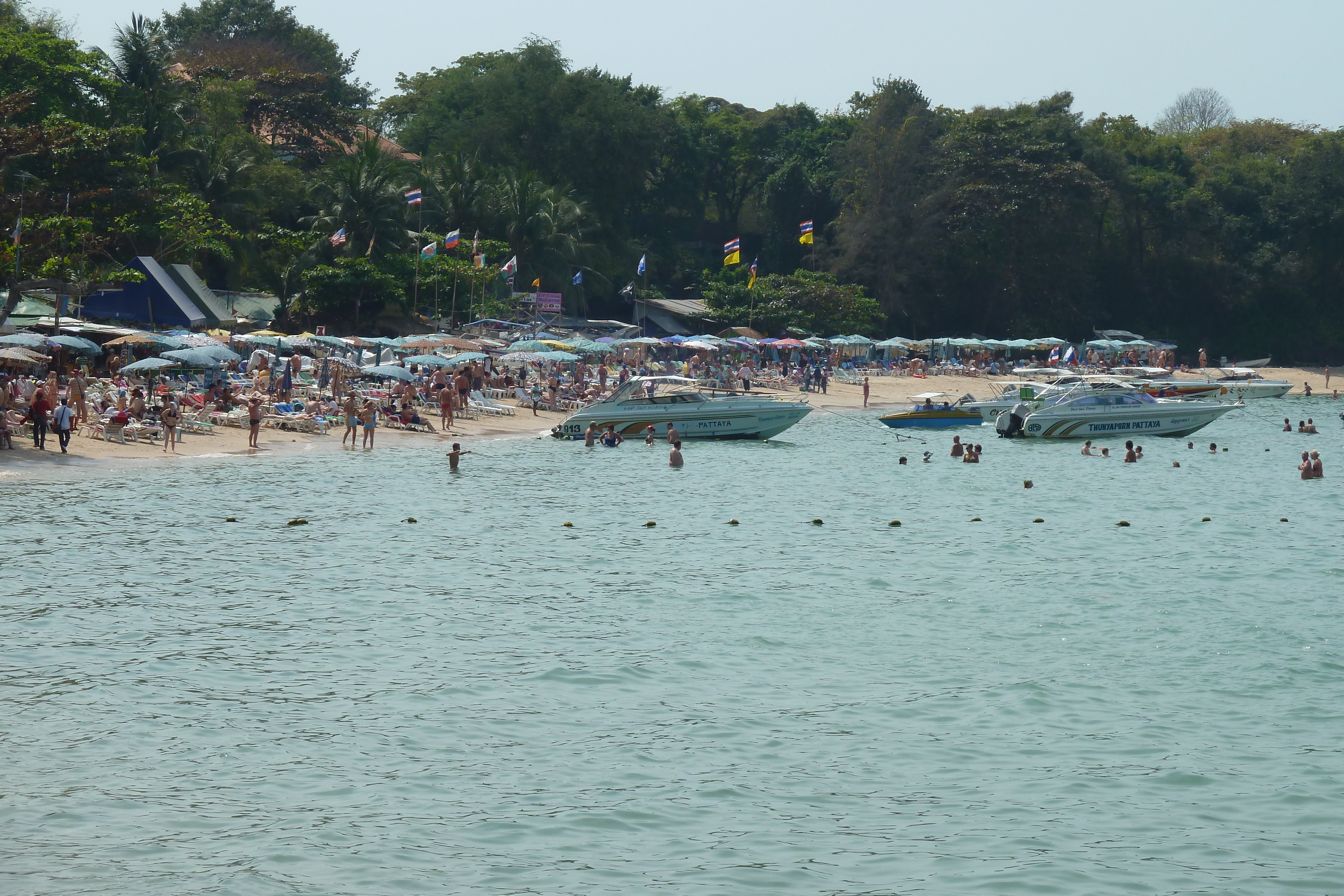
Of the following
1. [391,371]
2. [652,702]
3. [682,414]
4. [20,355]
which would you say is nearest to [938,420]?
[682,414]

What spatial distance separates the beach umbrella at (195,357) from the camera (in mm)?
34062

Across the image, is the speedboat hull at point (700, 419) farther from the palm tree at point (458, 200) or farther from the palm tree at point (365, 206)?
the palm tree at point (458, 200)

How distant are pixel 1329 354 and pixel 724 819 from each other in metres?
91.6

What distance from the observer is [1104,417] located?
40938mm

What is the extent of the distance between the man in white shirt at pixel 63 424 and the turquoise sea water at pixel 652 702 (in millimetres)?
2548

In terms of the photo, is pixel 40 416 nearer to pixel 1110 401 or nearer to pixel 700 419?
pixel 700 419

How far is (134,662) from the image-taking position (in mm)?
13859

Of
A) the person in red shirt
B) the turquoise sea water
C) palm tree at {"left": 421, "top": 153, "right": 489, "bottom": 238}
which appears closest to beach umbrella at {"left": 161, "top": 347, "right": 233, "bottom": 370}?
the person in red shirt

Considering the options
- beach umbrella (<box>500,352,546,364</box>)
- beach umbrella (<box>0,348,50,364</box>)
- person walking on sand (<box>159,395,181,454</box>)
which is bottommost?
person walking on sand (<box>159,395,181,454</box>)

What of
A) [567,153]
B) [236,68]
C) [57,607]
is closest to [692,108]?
[567,153]

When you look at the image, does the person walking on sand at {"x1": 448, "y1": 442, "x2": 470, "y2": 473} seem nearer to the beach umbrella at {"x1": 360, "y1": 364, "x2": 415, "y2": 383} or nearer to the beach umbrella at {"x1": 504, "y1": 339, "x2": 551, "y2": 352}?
the beach umbrella at {"x1": 360, "y1": 364, "x2": 415, "y2": 383}

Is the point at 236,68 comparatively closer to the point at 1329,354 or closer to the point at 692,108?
the point at 692,108

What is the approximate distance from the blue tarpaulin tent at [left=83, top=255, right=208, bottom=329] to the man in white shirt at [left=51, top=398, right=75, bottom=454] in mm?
17090

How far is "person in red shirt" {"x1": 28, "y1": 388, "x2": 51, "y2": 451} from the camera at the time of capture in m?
27.8
